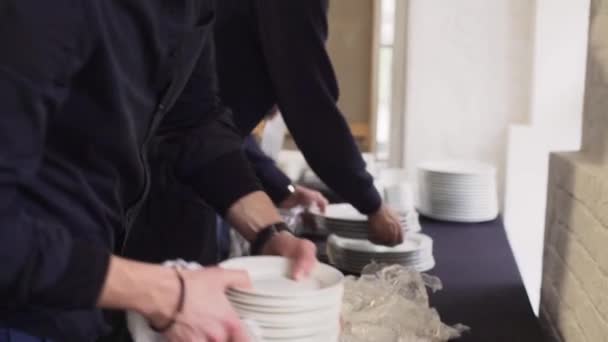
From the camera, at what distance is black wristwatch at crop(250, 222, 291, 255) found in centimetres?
118

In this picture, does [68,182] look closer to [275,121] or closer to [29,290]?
[29,290]

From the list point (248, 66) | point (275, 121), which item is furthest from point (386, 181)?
point (248, 66)

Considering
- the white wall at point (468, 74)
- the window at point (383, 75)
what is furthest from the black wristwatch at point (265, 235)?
the window at point (383, 75)

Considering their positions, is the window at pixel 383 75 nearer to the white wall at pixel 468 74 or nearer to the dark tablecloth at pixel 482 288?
the white wall at pixel 468 74

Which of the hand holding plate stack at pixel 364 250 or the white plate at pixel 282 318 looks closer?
the white plate at pixel 282 318

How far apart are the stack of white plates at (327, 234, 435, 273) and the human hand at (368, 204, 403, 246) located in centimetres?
3

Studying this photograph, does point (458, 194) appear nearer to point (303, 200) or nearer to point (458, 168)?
point (458, 168)

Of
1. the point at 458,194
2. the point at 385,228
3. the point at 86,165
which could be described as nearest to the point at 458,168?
the point at 458,194

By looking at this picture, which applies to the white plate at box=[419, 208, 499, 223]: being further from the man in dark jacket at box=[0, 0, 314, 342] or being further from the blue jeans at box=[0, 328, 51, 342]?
the blue jeans at box=[0, 328, 51, 342]

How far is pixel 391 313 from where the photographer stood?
3.70 ft

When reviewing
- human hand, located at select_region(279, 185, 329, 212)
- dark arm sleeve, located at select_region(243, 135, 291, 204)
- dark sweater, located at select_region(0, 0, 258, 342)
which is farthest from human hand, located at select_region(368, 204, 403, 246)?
dark sweater, located at select_region(0, 0, 258, 342)

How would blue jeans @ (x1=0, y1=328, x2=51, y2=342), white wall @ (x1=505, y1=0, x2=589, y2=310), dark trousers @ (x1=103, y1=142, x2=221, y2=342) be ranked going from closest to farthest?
blue jeans @ (x1=0, y1=328, x2=51, y2=342) → dark trousers @ (x1=103, y1=142, x2=221, y2=342) → white wall @ (x1=505, y1=0, x2=589, y2=310)

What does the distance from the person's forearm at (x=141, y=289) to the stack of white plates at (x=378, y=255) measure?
820 millimetres

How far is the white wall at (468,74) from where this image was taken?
298cm
